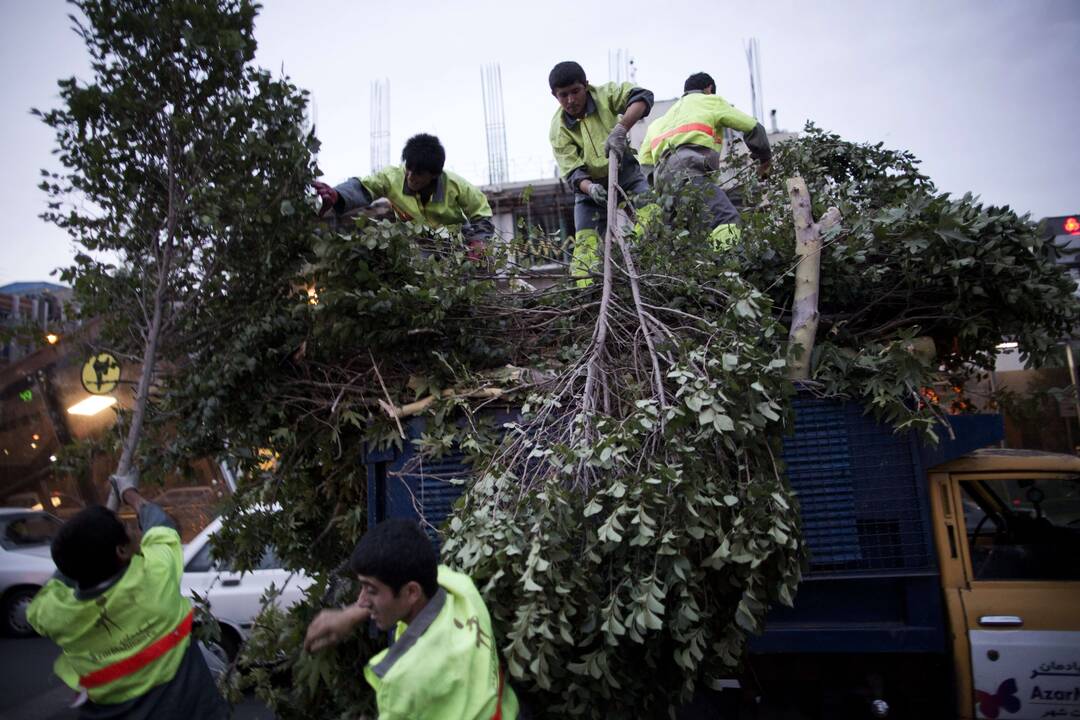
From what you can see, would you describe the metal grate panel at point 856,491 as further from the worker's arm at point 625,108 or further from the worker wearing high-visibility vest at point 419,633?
the worker's arm at point 625,108

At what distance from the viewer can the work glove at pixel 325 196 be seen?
3771mm

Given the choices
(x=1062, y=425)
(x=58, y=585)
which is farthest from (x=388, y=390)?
(x=1062, y=425)

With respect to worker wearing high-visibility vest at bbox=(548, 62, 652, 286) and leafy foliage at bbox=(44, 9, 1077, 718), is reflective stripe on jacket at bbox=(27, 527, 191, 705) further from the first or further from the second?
worker wearing high-visibility vest at bbox=(548, 62, 652, 286)

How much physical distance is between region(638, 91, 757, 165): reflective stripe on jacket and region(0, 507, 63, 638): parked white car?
27.8 ft

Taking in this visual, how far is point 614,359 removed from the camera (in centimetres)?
329

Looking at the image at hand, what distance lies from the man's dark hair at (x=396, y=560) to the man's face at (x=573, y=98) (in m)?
3.96

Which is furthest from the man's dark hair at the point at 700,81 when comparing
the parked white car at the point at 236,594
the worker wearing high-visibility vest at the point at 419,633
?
the parked white car at the point at 236,594

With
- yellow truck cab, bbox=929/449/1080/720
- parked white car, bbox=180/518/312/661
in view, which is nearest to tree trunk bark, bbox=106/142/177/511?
parked white car, bbox=180/518/312/661

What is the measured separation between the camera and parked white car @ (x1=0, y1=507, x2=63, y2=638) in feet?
28.3

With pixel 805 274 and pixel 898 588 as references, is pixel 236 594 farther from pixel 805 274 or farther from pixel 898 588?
pixel 805 274

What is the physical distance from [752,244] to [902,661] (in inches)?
84.4

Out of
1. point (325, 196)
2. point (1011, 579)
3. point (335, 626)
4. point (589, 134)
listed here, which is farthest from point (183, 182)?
point (1011, 579)

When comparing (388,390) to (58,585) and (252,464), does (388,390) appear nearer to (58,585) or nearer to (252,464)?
(252,464)

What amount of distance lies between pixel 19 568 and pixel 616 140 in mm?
9371
